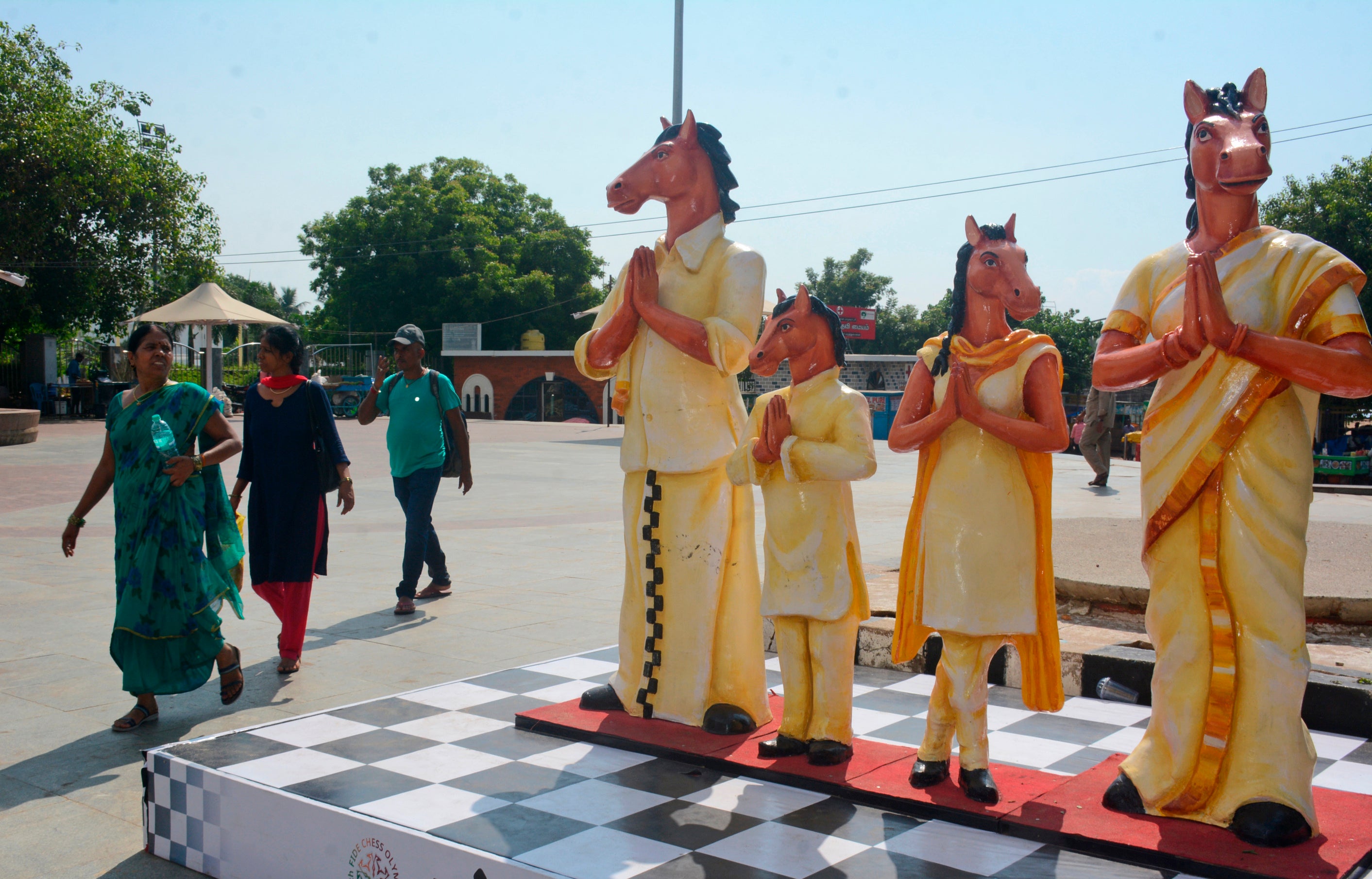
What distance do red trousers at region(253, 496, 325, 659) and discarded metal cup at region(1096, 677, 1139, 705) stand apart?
3659 mm

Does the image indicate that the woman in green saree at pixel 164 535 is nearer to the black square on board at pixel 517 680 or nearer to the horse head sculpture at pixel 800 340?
the black square on board at pixel 517 680

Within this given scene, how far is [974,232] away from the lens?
3184 millimetres

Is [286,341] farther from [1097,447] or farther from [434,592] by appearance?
[1097,447]

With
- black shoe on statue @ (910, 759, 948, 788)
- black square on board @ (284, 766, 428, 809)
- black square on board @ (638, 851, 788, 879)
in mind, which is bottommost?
black square on board @ (638, 851, 788, 879)

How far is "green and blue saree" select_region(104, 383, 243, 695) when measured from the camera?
430cm

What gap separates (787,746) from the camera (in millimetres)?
3480

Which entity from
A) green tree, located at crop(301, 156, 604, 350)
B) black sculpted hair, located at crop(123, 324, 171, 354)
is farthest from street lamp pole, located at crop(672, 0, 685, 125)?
green tree, located at crop(301, 156, 604, 350)

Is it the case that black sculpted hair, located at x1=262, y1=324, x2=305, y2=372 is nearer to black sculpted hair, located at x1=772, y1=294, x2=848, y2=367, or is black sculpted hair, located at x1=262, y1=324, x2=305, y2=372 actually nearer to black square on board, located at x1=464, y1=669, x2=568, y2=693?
black square on board, located at x1=464, y1=669, x2=568, y2=693

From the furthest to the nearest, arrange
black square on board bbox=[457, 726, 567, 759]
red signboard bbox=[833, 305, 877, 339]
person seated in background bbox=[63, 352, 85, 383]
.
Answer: red signboard bbox=[833, 305, 877, 339]
person seated in background bbox=[63, 352, 85, 383]
black square on board bbox=[457, 726, 567, 759]

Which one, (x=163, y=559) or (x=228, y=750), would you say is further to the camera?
(x=163, y=559)

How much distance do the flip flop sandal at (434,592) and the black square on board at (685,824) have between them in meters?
4.24

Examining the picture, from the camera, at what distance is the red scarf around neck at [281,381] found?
5.17 metres

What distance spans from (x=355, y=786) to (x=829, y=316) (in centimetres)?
212

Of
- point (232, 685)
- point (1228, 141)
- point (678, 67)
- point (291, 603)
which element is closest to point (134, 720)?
point (232, 685)
